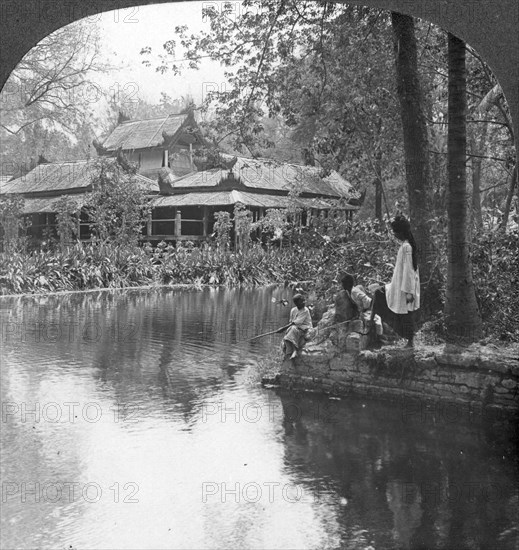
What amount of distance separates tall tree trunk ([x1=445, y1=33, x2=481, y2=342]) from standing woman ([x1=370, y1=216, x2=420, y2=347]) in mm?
A: 538

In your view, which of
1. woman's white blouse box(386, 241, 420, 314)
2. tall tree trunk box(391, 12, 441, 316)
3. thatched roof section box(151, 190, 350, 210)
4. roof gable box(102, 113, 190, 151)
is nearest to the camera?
woman's white blouse box(386, 241, 420, 314)

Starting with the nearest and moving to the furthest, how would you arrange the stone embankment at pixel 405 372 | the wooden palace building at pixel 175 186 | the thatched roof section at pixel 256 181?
the stone embankment at pixel 405 372 → the wooden palace building at pixel 175 186 → the thatched roof section at pixel 256 181

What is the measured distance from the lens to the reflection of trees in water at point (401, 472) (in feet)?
14.3

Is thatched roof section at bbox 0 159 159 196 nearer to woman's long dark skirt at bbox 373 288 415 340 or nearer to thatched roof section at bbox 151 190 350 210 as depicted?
thatched roof section at bbox 151 190 350 210

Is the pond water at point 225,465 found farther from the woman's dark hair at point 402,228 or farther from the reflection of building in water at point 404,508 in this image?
the woman's dark hair at point 402,228

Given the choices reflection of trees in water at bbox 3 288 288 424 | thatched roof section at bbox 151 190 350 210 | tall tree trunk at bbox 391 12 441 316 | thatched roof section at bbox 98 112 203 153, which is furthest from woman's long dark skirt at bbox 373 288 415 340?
thatched roof section at bbox 98 112 203 153

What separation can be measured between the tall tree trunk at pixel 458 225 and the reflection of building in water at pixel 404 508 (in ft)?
10.2

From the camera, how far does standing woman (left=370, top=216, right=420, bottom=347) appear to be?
24.2 ft

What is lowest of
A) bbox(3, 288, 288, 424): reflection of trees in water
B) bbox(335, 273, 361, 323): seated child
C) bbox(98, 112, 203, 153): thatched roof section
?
bbox(3, 288, 288, 424): reflection of trees in water

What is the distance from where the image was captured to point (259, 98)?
1020cm

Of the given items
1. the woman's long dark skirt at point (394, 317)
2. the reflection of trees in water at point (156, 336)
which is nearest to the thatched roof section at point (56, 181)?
the reflection of trees in water at point (156, 336)

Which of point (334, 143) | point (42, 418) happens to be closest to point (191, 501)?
point (42, 418)

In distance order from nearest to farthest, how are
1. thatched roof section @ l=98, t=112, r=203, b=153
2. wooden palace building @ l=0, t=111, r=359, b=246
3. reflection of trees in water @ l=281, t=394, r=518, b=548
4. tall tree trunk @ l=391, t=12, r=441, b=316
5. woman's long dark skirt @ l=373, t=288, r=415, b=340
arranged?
reflection of trees in water @ l=281, t=394, r=518, b=548, woman's long dark skirt @ l=373, t=288, r=415, b=340, tall tree trunk @ l=391, t=12, r=441, b=316, wooden palace building @ l=0, t=111, r=359, b=246, thatched roof section @ l=98, t=112, r=203, b=153

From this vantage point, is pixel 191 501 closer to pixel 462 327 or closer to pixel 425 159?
pixel 462 327
